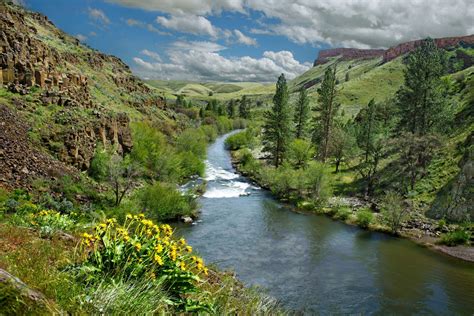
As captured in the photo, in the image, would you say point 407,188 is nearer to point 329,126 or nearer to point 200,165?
point 329,126

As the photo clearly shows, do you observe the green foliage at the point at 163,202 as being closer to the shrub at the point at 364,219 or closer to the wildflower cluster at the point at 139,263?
the shrub at the point at 364,219

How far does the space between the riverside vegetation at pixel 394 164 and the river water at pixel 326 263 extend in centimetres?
460

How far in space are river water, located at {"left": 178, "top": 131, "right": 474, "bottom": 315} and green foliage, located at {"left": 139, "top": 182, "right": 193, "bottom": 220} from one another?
227cm

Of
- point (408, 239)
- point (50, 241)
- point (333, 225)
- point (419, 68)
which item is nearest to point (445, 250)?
point (408, 239)

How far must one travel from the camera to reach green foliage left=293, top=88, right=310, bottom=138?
80250 mm

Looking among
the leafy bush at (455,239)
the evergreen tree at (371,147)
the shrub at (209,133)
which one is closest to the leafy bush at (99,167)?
the leafy bush at (455,239)

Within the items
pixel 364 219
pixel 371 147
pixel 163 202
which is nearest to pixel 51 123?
pixel 163 202

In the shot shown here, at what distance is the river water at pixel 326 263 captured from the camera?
909 inches

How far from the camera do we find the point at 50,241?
8367 millimetres

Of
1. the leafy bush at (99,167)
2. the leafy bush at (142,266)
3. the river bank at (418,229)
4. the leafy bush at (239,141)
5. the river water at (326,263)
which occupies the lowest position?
the river water at (326,263)

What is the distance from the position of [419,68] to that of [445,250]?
1181 inches

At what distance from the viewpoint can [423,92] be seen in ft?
175

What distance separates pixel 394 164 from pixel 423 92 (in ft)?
35.7

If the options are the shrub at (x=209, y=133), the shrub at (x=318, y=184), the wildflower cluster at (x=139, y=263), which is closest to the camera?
the wildflower cluster at (x=139, y=263)
